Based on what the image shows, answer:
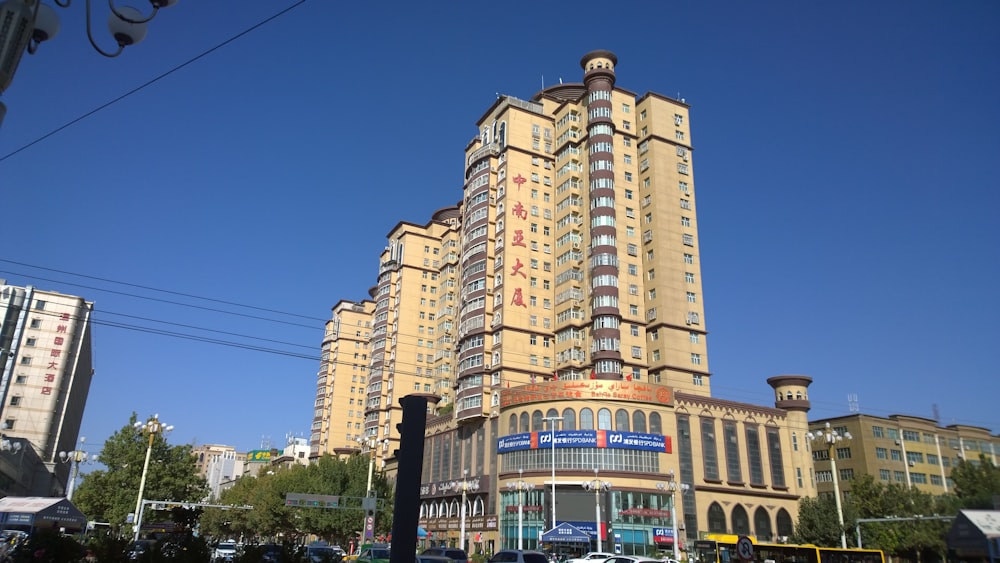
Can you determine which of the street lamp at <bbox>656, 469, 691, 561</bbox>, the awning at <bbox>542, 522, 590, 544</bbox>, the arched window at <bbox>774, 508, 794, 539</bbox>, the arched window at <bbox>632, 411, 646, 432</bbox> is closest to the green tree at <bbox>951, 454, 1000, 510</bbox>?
the awning at <bbox>542, 522, 590, 544</bbox>

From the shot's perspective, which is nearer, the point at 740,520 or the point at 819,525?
the point at 819,525

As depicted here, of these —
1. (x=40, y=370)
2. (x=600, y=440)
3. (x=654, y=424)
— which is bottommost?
(x=600, y=440)

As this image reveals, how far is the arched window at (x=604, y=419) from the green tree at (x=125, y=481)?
1527 inches

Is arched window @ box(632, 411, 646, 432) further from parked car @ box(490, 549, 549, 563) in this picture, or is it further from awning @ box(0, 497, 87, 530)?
awning @ box(0, 497, 87, 530)

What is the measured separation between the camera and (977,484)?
36531 mm

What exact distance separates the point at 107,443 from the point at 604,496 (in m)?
45.6

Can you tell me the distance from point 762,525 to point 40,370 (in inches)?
3438

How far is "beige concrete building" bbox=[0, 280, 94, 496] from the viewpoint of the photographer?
79625 millimetres

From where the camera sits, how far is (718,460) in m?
67.4

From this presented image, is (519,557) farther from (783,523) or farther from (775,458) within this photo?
(775,458)

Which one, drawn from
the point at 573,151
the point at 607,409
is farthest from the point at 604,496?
the point at 573,151

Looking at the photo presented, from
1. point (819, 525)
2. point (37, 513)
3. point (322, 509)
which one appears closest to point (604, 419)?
point (819, 525)

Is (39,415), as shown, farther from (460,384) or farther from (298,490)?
(460,384)

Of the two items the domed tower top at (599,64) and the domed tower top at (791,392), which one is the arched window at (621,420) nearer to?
the domed tower top at (791,392)
